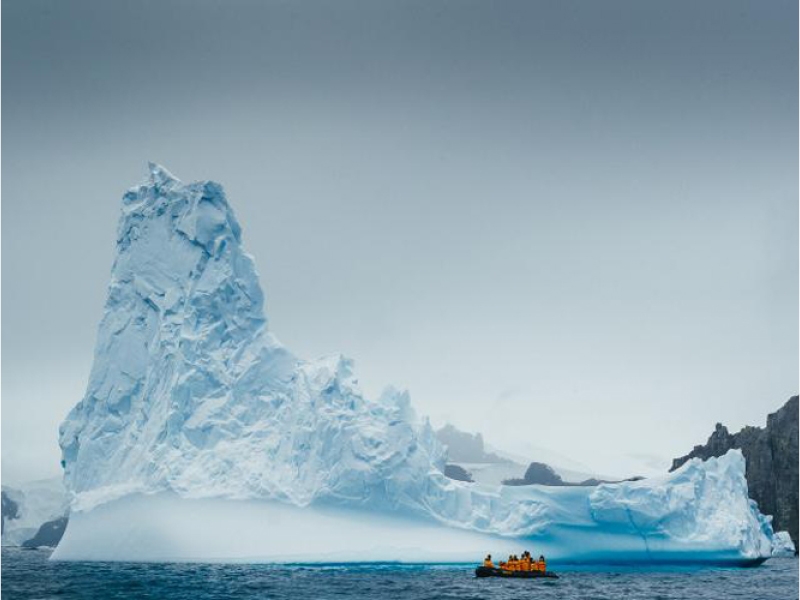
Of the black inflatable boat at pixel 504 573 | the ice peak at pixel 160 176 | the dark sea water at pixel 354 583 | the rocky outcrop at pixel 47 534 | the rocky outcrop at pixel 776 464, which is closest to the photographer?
the dark sea water at pixel 354 583

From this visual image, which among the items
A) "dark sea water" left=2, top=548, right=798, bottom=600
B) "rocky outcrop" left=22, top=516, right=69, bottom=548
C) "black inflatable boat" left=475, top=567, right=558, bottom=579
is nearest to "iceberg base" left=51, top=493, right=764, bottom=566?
"dark sea water" left=2, top=548, right=798, bottom=600

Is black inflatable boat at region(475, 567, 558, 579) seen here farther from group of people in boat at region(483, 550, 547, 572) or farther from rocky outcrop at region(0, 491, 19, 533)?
rocky outcrop at region(0, 491, 19, 533)

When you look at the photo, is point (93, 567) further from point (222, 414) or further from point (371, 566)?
point (371, 566)

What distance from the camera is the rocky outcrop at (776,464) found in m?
76.6

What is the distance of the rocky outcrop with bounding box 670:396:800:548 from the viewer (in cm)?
7662

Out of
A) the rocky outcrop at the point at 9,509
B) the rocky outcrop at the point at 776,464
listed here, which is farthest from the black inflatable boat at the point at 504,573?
the rocky outcrop at the point at 9,509

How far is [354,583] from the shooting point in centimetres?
3034

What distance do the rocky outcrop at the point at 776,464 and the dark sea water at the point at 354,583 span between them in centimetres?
3962

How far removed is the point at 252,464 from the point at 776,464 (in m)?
51.8

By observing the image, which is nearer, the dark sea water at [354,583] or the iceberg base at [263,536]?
the dark sea water at [354,583]

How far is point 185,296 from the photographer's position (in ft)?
134

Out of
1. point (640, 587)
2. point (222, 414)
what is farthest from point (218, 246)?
point (640, 587)

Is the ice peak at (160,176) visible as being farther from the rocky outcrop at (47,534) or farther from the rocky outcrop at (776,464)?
the rocky outcrop at (776,464)

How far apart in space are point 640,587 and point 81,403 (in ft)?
70.9
